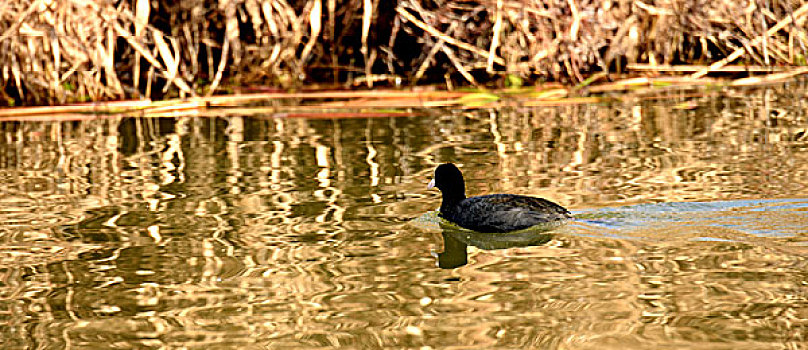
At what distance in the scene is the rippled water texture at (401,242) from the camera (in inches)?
184

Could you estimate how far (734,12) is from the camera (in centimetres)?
1452

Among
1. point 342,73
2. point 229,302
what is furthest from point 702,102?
point 229,302

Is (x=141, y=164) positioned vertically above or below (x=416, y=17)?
below

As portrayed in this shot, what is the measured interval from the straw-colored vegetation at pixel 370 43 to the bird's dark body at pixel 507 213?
7134 millimetres

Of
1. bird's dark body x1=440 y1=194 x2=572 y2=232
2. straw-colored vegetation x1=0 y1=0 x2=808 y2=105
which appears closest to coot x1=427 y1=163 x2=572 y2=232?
bird's dark body x1=440 y1=194 x2=572 y2=232

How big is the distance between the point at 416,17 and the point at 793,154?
23.3 feet

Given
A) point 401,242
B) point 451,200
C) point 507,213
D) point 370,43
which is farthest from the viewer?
point 370,43

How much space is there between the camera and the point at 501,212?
260 inches

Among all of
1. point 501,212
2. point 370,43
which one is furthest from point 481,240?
point 370,43

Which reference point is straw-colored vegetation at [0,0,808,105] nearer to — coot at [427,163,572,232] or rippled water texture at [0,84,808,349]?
rippled water texture at [0,84,808,349]

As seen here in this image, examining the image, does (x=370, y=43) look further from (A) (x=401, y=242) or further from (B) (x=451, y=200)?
(A) (x=401, y=242)

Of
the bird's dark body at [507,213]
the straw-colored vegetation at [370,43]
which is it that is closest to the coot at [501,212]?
the bird's dark body at [507,213]

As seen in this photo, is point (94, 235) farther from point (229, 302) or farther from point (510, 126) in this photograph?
point (510, 126)

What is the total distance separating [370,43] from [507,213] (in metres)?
9.13
